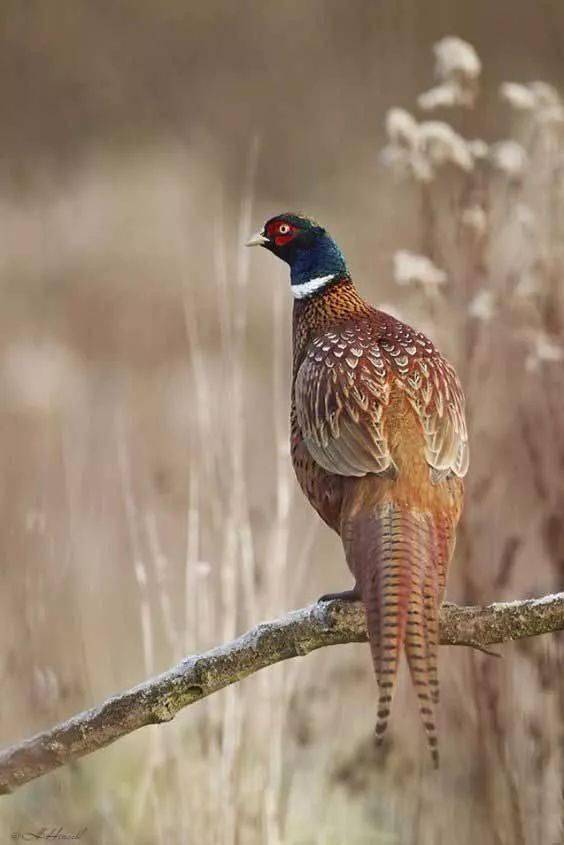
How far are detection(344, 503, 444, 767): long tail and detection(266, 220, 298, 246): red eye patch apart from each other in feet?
2.46

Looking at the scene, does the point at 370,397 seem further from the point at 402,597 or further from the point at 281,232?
the point at 281,232

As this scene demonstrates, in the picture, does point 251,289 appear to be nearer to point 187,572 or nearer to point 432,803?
point 187,572

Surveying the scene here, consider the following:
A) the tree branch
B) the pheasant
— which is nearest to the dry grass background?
the pheasant

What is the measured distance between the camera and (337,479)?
2033mm

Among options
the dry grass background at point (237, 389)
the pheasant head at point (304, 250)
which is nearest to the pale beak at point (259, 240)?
the pheasant head at point (304, 250)

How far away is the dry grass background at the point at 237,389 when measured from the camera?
279cm

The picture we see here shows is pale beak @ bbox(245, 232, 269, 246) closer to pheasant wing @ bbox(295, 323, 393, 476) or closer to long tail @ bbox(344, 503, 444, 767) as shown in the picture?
pheasant wing @ bbox(295, 323, 393, 476)

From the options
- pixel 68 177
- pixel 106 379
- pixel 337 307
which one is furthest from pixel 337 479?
pixel 68 177

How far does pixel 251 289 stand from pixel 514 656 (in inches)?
43.8

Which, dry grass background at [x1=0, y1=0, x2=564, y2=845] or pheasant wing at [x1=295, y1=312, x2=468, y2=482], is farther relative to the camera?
dry grass background at [x1=0, y1=0, x2=564, y2=845]

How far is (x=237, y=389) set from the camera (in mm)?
2910

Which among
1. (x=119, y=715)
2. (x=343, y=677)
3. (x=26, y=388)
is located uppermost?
(x=26, y=388)

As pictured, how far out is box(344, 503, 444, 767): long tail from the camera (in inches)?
70.3

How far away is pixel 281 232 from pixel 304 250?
0.06 metres
